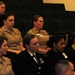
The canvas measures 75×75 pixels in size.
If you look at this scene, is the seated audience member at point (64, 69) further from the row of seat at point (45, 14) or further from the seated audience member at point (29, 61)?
the row of seat at point (45, 14)

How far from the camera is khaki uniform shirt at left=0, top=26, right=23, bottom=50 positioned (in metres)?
3.93

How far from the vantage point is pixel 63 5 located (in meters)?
6.89

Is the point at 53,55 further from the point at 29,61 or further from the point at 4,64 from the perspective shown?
the point at 4,64

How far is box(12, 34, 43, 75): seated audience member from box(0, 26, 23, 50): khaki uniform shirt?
722 millimetres

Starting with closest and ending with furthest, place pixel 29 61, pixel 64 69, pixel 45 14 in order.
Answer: pixel 64 69
pixel 29 61
pixel 45 14

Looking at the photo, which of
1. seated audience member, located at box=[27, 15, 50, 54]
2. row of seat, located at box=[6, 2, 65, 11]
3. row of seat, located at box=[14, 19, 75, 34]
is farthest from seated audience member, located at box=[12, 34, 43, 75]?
row of seat, located at box=[6, 2, 65, 11]

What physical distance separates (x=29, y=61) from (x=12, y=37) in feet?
2.99

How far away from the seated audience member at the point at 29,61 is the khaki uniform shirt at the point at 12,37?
722 millimetres

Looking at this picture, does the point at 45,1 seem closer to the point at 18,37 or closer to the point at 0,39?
the point at 18,37

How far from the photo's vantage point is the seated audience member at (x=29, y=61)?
312 centimetres

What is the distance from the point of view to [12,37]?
13.1 ft

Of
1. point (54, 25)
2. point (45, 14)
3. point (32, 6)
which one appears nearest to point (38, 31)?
point (54, 25)

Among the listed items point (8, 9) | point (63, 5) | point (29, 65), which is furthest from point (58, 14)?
point (29, 65)

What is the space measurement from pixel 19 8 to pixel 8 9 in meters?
0.29
